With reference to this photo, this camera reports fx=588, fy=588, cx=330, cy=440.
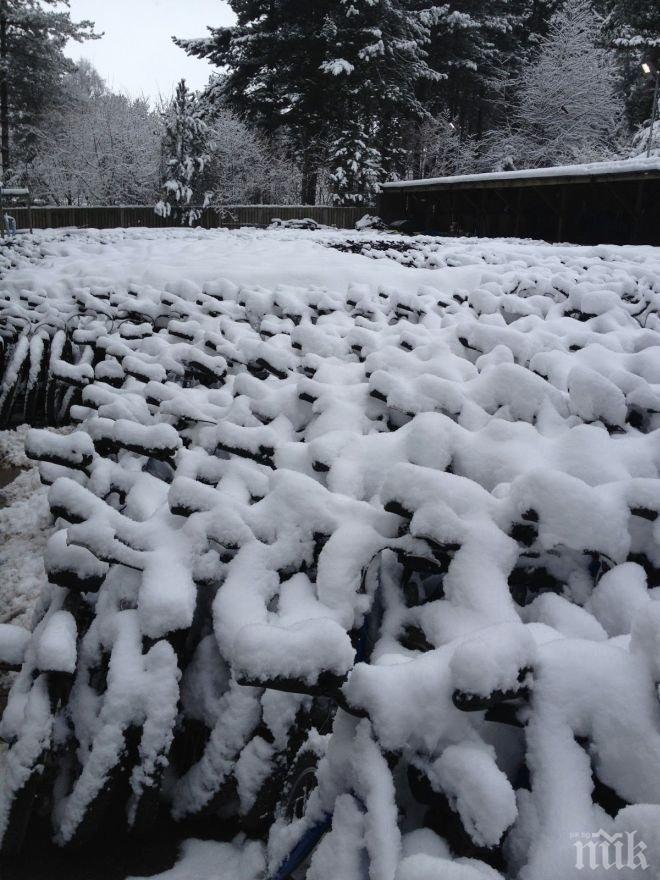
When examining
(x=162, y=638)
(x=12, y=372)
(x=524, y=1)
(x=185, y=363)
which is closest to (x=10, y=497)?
(x=12, y=372)

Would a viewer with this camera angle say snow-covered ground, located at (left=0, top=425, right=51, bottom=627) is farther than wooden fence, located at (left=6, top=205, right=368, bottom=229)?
No

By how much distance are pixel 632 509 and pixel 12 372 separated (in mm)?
3799

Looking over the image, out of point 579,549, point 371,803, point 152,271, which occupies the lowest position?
point 371,803

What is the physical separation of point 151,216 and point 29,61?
1377cm

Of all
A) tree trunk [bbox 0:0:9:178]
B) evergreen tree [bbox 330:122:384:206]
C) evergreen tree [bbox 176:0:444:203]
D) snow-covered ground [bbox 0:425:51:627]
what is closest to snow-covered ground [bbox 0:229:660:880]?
snow-covered ground [bbox 0:425:51:627]

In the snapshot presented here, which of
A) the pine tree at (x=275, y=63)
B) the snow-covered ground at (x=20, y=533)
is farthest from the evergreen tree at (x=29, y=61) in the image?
the snow-covered ground at (x=20, y=533)

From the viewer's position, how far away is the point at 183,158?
20.7 metres

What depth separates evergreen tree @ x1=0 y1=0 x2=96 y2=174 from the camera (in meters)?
27.0

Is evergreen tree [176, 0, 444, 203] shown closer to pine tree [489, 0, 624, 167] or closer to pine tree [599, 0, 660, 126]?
pine tree [489, 0, 624, 167]

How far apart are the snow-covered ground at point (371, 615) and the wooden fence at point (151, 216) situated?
19703 millimetres

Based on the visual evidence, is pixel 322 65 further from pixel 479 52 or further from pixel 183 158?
pixel 479 52

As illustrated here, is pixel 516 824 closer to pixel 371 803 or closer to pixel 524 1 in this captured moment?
pixel 371 803

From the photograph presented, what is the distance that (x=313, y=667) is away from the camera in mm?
949

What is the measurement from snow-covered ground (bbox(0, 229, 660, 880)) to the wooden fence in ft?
64.6
